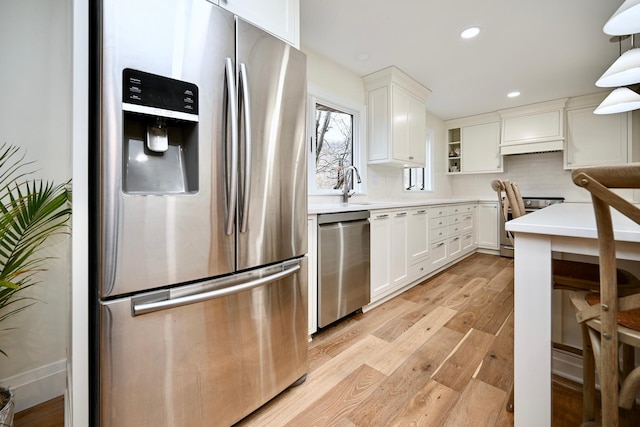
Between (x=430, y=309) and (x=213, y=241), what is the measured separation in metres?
2.06

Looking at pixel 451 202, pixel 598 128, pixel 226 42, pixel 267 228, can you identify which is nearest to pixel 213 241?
pixel 267 228

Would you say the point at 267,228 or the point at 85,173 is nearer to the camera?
the point at 85,173

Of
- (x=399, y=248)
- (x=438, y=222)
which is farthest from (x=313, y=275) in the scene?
(x=438, y=222)

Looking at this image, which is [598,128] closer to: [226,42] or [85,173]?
[226,42]

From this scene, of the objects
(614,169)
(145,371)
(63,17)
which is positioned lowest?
(145,371)

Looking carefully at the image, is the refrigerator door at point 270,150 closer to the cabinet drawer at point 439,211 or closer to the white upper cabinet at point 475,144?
the cabinet drawer at point 439,211

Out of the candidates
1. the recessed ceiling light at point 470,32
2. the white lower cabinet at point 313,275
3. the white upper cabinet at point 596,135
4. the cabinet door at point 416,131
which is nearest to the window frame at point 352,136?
the cabinet door at point 416,131

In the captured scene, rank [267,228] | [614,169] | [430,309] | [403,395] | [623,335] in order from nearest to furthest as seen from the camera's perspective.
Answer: [614,169] < [623,335] < [267,228] < [403,395] < [430,309]

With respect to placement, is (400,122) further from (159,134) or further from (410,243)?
(159,134)

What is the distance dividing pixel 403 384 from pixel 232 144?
149cm

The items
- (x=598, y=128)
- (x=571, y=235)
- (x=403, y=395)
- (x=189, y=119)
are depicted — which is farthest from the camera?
(x=598, y=128)

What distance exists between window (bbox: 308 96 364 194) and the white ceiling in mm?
493

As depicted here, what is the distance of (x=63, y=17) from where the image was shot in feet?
4.23

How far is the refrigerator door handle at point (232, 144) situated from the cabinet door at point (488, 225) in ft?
15.2
